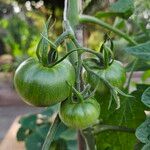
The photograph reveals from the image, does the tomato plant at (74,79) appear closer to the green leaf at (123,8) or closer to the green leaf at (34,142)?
the green leaf at (123,8)

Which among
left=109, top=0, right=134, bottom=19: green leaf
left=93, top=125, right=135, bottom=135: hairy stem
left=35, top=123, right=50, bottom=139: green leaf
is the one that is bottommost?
left=35, top=123, right=50, bottom=139: green leaf

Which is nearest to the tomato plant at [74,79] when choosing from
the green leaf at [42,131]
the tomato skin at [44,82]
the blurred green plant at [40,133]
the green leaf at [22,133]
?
the tomato skin at [44,82]

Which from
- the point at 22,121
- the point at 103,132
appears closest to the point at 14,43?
the point at 22,121

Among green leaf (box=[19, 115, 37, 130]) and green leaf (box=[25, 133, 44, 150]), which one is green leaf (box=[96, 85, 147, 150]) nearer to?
green leaf (box=[25, 133, 44, 150])

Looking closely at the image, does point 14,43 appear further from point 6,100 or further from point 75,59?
point 75,59

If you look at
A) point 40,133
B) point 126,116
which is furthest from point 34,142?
point 126,116

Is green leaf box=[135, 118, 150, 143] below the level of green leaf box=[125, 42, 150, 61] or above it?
below

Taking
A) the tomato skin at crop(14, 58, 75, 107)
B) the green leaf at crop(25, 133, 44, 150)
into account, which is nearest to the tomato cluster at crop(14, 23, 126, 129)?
the tomato skin at crop(14, 58, 75, 107)
